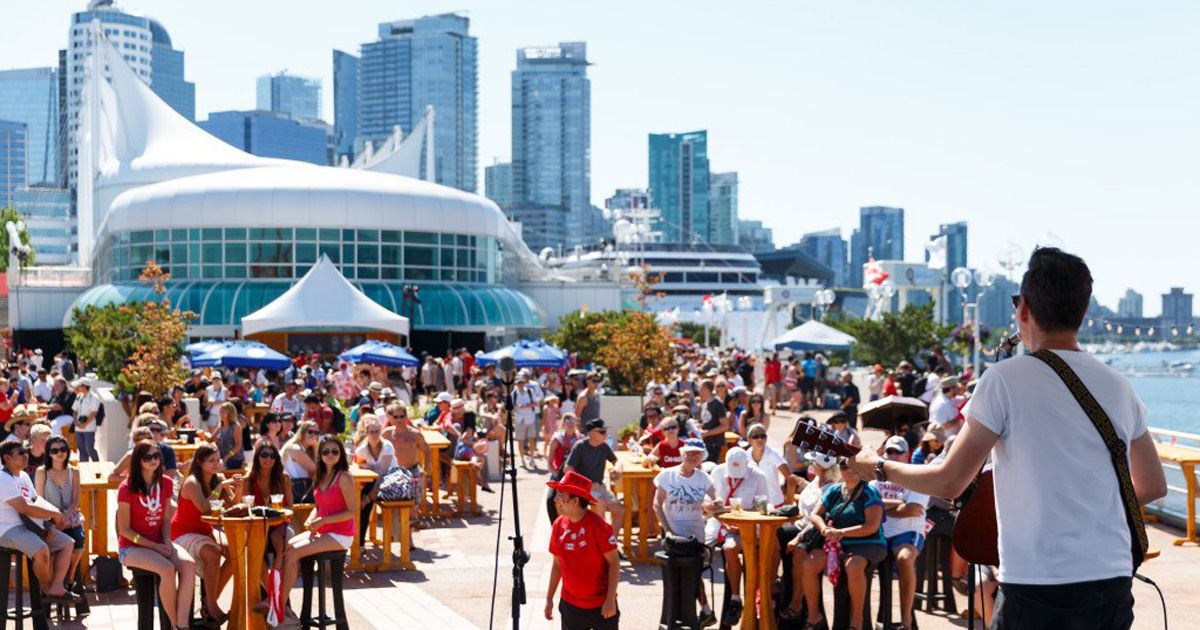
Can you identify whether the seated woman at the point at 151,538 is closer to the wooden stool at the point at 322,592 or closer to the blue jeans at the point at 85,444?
the wooden stool at the point at 322,592

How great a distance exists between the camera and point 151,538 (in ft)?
30.3

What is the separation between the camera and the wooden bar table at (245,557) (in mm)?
9422

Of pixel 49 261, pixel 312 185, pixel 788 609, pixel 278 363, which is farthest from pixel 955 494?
pixel 49 261

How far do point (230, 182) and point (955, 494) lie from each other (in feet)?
174

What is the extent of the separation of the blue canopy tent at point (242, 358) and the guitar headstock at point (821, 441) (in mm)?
23055

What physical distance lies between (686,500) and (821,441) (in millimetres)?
6303

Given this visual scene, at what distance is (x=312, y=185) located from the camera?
53.9 metres

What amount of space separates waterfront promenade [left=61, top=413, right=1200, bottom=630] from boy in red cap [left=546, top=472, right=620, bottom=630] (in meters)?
1.99

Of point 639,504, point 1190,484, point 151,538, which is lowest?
point 639,504

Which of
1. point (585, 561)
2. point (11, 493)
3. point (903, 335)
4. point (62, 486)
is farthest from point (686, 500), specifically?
point (903, 335)

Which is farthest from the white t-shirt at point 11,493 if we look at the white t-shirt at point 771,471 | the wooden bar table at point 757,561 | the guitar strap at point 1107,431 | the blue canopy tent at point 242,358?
the blue canopy tent at point 242,358

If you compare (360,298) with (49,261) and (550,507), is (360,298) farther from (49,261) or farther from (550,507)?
(49,261)

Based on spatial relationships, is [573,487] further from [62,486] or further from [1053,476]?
[1053,476]

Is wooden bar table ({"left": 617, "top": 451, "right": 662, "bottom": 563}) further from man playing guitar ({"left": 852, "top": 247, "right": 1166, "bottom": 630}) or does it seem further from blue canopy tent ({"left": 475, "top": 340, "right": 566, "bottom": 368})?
blue canopy tent ({"left": 475, "top": 340, "right": 566, "bottom": 368})
